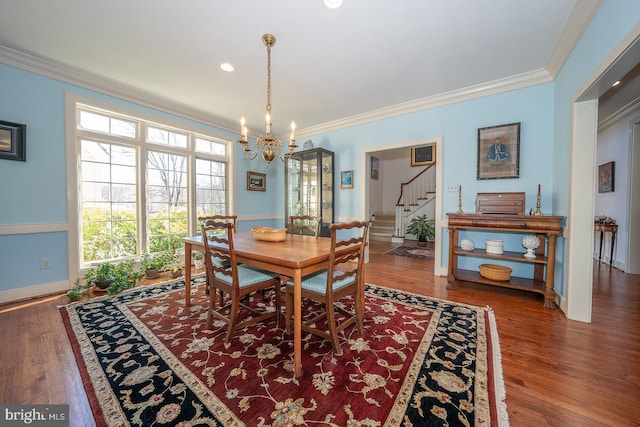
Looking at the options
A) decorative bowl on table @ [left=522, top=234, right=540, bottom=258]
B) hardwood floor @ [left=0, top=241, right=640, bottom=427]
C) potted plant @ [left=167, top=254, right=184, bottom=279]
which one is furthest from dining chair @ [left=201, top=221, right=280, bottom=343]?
decorative bowl on table @ [left=522, top=234, right=540, bottom=258]

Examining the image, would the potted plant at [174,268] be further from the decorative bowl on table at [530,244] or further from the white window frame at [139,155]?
the decorative bowl on table at [530,244]

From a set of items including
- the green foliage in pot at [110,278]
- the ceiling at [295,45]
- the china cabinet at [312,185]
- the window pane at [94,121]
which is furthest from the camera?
the china cabinet at [312,185]

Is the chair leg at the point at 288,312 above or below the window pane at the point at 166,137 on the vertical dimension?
below

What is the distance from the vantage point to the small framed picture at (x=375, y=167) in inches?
306

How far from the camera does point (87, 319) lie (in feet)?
7.25

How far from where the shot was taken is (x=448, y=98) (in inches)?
134

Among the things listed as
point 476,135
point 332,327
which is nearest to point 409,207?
point 476,135

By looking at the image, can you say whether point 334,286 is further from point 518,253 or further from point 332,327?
point 518,253

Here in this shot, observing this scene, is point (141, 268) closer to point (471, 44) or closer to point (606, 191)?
point (471, 44)

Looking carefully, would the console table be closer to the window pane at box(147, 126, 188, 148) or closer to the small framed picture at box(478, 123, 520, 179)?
the small framed picture at box(478, 123, 520, 179)

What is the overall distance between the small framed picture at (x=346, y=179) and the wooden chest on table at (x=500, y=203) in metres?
2.03

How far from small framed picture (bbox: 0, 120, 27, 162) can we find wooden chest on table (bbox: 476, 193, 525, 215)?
5.30 m

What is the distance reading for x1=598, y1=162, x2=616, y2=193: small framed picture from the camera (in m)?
4.04

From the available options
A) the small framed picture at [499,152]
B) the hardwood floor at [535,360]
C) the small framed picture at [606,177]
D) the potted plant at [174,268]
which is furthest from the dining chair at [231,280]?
the small framed picture at [606,177]
